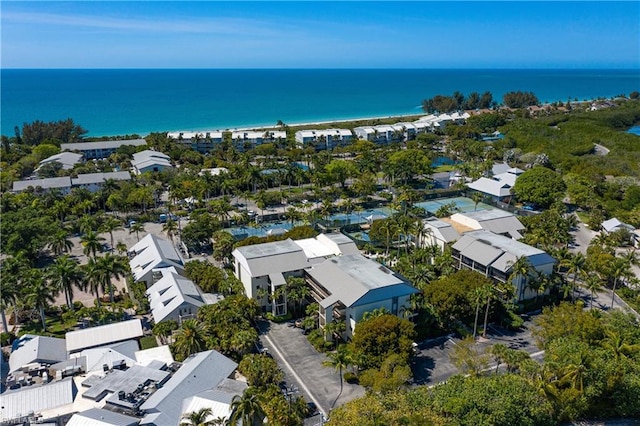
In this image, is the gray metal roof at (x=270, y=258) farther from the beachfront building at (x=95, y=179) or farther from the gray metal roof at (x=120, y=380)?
the beachfront building at (x=95, y=179)

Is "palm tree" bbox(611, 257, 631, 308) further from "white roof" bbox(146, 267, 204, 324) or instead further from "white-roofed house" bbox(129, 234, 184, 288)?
"white-roofed house" bbox(129, 234, 184, 288)

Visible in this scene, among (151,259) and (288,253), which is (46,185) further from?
(288,253)

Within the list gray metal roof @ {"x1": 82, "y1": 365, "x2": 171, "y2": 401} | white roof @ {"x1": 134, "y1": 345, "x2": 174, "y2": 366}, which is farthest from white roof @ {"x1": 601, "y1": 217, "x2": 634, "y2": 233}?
gray metal roof @ {"x1": 82, "y1": 365, "x2": 171, "y2": 401}

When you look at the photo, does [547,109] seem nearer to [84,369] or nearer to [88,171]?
[88,171]

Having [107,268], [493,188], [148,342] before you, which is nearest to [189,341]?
[148,342]

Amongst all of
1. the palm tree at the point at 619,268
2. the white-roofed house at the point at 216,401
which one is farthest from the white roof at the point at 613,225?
the white-roofed house at the point at 216,401

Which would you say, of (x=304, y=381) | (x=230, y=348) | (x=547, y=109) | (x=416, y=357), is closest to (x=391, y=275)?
(x=416, y=357)
